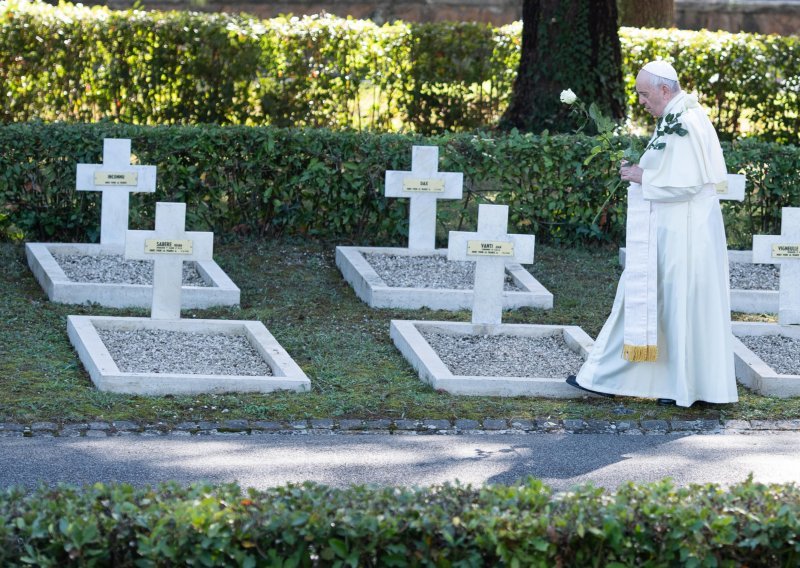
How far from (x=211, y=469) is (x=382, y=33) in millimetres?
10246

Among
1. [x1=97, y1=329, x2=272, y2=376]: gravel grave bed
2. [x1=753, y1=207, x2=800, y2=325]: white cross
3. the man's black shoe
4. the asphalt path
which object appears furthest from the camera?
[x1=753, y1=207, x2=800, y2=325]: white cross

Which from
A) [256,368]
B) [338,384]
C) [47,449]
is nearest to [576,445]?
[338,384]

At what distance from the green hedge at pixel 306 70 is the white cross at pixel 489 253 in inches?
282

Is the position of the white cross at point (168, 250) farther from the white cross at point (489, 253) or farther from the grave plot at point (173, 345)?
the white cross at point (489, 253)

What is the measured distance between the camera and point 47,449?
671 cm

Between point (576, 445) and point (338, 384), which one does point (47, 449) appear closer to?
point (338, 384)

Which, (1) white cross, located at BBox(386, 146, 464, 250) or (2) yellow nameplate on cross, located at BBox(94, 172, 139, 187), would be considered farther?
(1) white cross, located at BBox(386, 146, 464, 250)

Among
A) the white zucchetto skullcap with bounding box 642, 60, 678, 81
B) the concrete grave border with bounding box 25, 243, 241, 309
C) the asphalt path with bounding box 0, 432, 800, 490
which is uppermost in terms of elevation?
the white zucchetto skullcap with bounding box 642, 60, 678, 81

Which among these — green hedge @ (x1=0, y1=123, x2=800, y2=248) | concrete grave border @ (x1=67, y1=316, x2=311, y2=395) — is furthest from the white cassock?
green hedge @ (x1=0, y1=123, x2=800, y2=248)

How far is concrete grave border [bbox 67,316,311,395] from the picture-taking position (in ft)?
24.9

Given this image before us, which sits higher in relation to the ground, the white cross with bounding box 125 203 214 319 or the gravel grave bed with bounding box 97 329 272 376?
the white cross with bounding box 125 203 214 319

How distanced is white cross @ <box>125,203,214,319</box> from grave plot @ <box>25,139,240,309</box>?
0.86 meters

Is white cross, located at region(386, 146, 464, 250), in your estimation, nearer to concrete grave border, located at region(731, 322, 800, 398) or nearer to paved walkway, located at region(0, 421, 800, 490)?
concrete grave border, located at region(731, 322, 800, 398)

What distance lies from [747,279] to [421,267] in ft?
8.23
